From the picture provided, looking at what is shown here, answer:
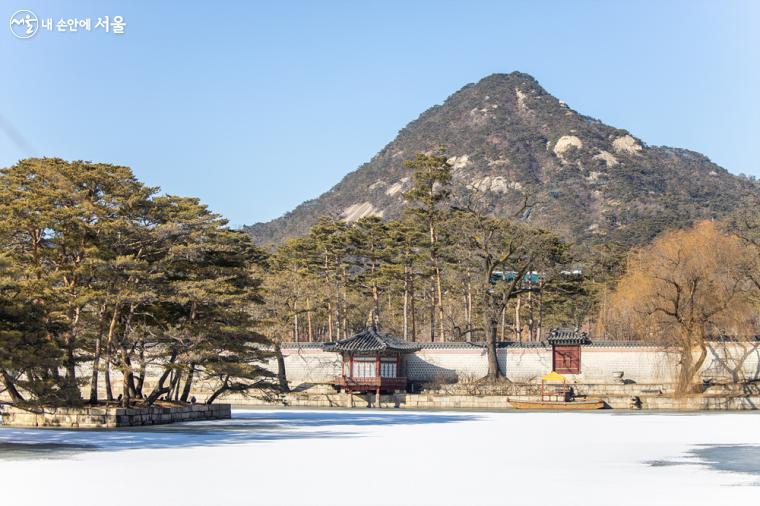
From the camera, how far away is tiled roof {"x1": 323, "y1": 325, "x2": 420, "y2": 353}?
38125 millimetres

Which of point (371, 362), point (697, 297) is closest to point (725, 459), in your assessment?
point (697, 297)

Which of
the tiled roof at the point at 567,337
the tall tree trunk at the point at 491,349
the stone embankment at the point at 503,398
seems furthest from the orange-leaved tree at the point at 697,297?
the tall tree trunk at the point at 491,349

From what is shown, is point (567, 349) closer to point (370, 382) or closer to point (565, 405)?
point (565, 405)

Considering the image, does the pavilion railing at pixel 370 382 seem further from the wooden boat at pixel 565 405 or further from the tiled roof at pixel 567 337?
the tiled roof at pixel 567 337

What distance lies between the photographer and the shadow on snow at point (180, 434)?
1650 cm

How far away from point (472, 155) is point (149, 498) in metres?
115

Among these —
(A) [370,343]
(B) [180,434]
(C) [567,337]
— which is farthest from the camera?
(A) [370,343]

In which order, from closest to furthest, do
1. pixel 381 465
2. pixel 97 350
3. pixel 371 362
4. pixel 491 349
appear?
pixel 381 465 → pixel 97 350 → pixel 491 349 → pixel 371 362

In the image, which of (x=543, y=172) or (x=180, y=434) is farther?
(x=543, y=172)

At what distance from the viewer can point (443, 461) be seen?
14.9 metres

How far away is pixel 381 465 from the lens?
46.4 feet

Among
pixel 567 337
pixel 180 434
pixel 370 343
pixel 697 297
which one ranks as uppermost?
pixel 697 297

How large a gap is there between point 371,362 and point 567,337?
863cm

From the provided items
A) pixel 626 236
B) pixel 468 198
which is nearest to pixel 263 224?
pixel 626 236
